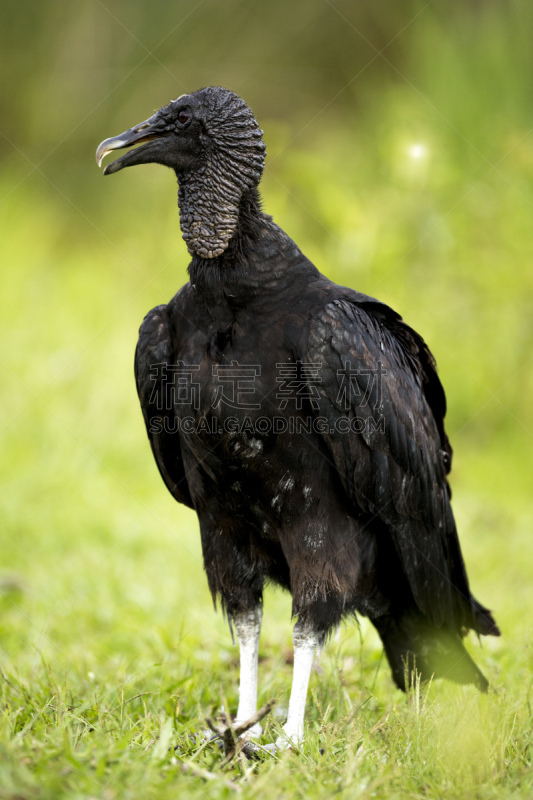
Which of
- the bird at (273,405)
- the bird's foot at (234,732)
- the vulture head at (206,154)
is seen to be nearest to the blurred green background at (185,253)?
the bird at (273,405)

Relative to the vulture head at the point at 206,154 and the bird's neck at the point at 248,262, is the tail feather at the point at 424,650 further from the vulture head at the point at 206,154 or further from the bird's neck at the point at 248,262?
the vulture head at the point at 206,154

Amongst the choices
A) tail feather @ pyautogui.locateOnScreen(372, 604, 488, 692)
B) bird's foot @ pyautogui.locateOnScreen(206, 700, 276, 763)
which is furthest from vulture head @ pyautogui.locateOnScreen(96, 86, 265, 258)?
tail feather @ pyautogui.locateOnScreen(372, 604, 488, 692)

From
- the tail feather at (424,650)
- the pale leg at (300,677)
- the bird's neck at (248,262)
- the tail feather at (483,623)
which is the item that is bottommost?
the pale leg at (300,677)

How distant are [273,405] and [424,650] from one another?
4.58ft

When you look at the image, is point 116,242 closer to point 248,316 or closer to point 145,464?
point 145,464

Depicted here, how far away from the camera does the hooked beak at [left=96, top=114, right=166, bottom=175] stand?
2818mm

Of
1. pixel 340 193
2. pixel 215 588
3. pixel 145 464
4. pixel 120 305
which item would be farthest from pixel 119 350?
pixel 215 588

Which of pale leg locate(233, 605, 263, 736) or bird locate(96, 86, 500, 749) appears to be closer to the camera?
bird locate(96, 86, 500, 749)

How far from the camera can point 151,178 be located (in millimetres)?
8305

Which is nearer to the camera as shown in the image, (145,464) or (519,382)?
(145,464)

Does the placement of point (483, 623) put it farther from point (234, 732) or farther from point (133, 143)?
point (133, 143)

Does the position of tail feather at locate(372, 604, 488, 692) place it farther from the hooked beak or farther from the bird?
the hooked beak

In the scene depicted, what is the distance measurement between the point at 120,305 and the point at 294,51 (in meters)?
3.20

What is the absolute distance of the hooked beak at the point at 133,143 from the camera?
282 centimetres
